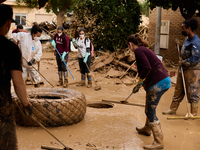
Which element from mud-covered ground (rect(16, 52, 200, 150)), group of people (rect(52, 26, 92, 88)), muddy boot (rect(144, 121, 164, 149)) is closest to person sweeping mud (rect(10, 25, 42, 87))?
group of people (rect(52, 26, 92, 88))

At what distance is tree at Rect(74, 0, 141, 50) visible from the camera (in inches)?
484

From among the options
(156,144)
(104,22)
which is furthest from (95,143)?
(104,22)

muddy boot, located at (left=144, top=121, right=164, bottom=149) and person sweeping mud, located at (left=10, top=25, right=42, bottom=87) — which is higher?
person sweeping mud, located at (left=10, top=25, right=42, bottom=87)

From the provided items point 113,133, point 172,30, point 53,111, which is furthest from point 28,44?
point 172,30

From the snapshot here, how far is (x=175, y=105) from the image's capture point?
6.03 m

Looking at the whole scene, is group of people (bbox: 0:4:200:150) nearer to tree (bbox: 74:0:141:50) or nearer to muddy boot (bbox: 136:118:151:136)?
muddy boot (bbox: 136:118:151:136)

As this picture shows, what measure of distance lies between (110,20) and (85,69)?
4.30 m

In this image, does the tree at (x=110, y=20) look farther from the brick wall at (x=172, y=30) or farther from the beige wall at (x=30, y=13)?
the beige wall at (x=30, y=13)

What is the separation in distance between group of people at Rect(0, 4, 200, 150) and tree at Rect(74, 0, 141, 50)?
12.3ft

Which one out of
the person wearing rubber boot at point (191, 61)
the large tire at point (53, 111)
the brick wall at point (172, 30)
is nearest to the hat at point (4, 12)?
the large tire at point (53, 111)

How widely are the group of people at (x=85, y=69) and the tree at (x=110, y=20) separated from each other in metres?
3.75

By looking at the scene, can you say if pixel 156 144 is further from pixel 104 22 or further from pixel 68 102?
pixel 104 22

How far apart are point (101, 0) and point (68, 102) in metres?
8.58

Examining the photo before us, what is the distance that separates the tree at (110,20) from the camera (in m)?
12.3
